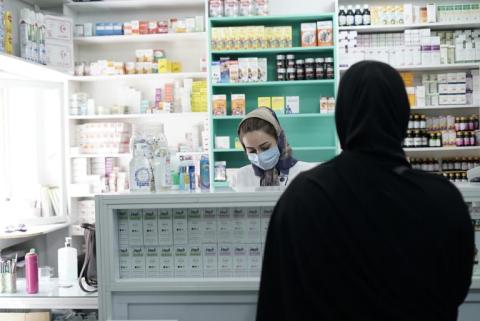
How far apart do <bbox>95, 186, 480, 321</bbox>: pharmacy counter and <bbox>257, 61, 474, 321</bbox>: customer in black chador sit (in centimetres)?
80

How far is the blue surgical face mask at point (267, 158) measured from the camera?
10.1 feet

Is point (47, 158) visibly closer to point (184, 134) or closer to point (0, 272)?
point (184, 134)

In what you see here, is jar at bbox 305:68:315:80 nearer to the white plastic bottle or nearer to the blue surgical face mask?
the blue surgical face mask

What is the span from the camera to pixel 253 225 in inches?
85.7

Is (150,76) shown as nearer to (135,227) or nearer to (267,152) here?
(267,152)

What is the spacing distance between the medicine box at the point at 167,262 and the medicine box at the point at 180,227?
48 mm

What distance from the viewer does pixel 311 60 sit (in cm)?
557

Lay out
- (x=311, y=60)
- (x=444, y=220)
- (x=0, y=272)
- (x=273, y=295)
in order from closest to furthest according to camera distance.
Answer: (x=444, y=220), (x=273, y=295), (x=0, y=272), (x=311, y=60)

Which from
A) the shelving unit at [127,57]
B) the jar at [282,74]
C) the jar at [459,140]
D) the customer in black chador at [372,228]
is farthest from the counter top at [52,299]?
the jar at [459,140]

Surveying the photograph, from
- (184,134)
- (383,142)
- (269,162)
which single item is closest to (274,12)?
(184,134)

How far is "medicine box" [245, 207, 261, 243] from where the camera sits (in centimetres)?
217

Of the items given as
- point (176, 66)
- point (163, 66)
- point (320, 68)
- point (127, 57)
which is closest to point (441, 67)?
point (320, 68)

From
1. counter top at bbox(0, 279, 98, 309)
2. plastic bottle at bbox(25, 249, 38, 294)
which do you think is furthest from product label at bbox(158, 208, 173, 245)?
plastic bottle at bbox(25, 249, 38, 294)

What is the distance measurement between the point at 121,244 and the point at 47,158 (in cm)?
405
